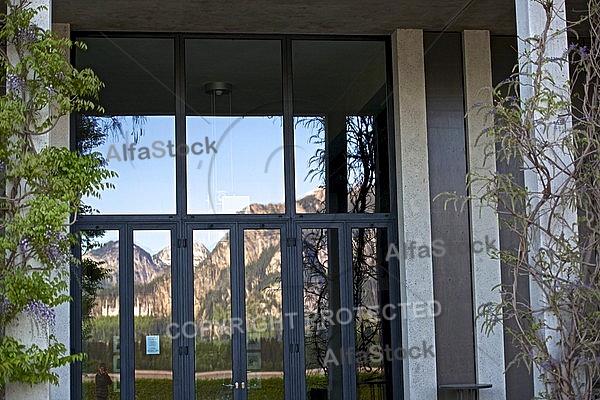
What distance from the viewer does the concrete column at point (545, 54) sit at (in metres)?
5.84

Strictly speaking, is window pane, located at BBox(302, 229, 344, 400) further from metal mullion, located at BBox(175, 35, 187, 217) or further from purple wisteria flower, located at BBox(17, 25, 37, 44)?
purple wisteria flower, located at BBox(17, 25, 37, 44)

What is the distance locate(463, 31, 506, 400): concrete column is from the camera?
28.3ft

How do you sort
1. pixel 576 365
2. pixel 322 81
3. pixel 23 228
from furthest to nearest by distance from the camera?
pixel 322 81 → pixel 23 228 → pixel 576 365

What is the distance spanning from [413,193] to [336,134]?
36.7 inches

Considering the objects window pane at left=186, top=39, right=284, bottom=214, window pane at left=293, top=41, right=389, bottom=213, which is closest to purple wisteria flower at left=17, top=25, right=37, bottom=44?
window pane at left=186, top=39, right=284, bottom=214

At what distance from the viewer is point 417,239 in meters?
8.73

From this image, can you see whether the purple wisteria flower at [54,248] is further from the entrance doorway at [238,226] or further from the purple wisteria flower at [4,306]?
the entrance doorway at [238,226]

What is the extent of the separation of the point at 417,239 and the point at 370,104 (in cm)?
140

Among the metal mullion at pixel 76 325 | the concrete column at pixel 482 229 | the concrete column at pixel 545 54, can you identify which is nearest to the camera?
the concrete column at pixel 545 54

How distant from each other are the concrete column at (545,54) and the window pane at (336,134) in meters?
2.97

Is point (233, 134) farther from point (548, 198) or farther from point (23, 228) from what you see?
point (548, 198)

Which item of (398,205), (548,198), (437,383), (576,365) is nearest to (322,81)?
(398,205)

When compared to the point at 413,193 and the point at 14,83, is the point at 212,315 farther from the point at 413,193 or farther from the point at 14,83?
the point at 14,83

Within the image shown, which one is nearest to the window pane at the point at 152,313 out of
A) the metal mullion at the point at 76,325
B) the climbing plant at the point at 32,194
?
the metal mullion at the point at 76,325
